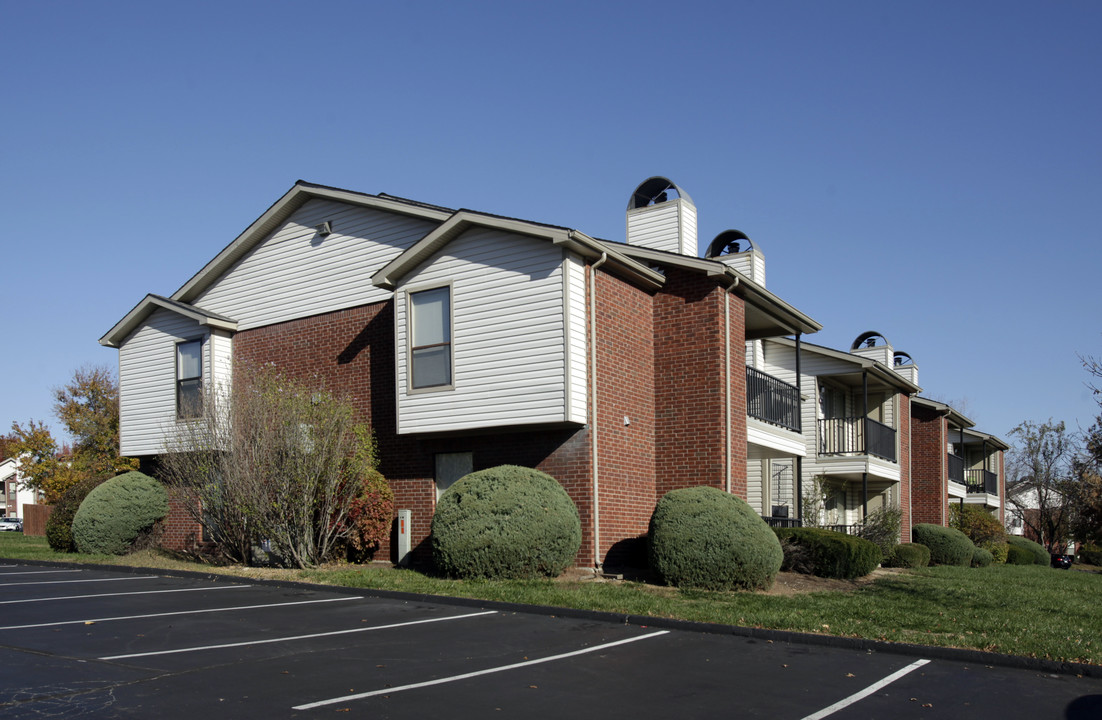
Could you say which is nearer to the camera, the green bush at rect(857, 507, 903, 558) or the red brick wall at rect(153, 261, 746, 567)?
the red brick wall at rect(153, 261, 746, 567)

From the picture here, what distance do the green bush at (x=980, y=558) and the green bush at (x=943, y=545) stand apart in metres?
1.09

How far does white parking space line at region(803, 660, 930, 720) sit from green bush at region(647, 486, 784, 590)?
17.0 feet

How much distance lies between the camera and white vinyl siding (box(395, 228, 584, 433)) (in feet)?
54.1

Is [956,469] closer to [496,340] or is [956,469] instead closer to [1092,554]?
[1092,554]

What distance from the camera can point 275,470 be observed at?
55.9 feet

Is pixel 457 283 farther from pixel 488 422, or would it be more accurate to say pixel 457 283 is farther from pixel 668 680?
pixel 668 680

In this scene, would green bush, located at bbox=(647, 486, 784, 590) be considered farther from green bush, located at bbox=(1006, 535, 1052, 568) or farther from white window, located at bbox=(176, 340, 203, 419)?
green bush, located at bbox=(1006, 535, 1052, 568)

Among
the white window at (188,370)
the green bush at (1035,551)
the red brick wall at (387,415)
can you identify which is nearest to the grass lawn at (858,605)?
the red brick wall at (387,415)

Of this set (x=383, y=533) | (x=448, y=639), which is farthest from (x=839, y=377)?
(x=448, y=639)

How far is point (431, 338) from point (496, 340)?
1671mm

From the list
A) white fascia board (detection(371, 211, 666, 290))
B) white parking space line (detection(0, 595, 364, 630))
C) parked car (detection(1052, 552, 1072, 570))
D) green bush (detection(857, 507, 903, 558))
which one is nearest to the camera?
white parking space line (detection(0, 595, 364, 630))

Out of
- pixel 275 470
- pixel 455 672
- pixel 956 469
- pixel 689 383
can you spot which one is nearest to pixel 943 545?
pixel 956 469

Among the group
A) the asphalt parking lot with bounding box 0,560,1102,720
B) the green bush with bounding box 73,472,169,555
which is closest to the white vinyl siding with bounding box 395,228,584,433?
the asphalt parking lot with bounding box 0,560,1102,720

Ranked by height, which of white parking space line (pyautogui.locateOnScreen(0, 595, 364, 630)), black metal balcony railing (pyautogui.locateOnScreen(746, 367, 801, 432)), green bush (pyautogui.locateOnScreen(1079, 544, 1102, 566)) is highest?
black metal balcony railing (pyautogui.locateOnScreen(746, 367, 801, 432))
